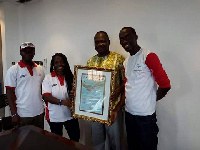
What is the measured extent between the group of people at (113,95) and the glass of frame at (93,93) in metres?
0.08

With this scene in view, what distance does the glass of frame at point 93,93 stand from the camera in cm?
179

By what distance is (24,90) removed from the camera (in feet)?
7.23

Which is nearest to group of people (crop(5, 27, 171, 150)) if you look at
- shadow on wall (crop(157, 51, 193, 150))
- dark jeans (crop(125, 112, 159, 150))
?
dark jeans (crop(125, 112, 159, 150))

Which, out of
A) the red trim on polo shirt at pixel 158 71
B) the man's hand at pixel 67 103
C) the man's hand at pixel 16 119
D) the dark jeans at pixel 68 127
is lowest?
the dark jeans at pixel 68 127

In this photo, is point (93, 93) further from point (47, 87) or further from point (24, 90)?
point (24, 90)

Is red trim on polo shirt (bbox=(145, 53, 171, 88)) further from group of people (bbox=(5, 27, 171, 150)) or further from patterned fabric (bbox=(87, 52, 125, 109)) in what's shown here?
patterned fabric (bbox=(87, 52, 125, 109))

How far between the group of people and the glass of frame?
0.27 ft

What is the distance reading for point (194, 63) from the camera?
193 cm

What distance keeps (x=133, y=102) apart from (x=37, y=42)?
2588 mm

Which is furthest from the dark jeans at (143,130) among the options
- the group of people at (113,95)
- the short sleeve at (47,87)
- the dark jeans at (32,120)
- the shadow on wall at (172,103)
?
the dark jeans at (32,120)

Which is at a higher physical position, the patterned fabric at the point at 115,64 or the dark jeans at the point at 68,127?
the patterned fabric at the point at 115,64

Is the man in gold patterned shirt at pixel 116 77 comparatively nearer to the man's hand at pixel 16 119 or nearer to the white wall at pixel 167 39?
the white wall at pixel 167 39

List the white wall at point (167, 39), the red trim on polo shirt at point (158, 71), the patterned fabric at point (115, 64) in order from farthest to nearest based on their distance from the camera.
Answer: the patterned fabric at point (115, 64), the white wall at point (167, 39), the red trim on polo shirt at point (158, 71)

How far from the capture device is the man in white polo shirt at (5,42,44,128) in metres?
2.17
